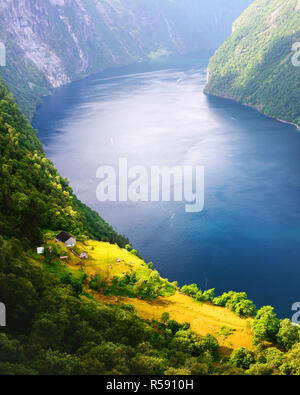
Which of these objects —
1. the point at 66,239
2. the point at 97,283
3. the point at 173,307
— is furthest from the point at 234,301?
the point at 66,239

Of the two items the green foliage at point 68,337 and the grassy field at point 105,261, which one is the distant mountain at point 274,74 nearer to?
the grassy field at point 105,261

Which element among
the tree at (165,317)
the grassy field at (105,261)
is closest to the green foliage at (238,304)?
the tree at (165,317)

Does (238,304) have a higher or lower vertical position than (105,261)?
lower

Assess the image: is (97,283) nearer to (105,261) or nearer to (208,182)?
(105,261)

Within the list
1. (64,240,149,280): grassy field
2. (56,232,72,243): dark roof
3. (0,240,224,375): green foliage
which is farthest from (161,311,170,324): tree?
(56,232,72,243): dark roof

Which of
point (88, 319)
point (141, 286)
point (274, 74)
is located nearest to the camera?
point (88, 319)
